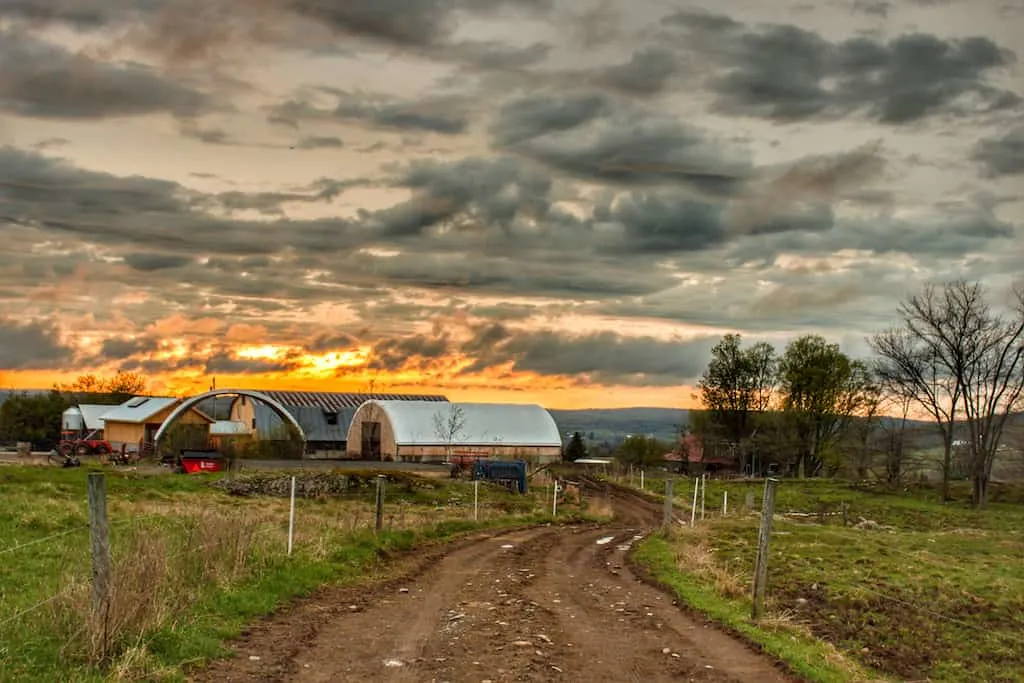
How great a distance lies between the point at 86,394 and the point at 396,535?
114920mm

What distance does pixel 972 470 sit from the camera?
2490 inches

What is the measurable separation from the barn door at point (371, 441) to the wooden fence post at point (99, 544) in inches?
2686

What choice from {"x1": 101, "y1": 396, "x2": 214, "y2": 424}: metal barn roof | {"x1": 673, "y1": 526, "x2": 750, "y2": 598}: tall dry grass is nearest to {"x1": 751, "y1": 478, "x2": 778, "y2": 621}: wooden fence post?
{"x1": 673, "y1": 526, "x2": 750, "y2": 598}: tall dry grass

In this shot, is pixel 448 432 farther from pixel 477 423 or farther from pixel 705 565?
pixel 705 565

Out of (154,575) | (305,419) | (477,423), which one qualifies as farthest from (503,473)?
(154,575)

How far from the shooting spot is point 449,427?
78.0 metres

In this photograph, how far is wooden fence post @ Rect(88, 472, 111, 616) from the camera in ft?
35.8

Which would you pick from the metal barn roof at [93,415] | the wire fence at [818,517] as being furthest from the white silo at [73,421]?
the wire fence at [818,517]

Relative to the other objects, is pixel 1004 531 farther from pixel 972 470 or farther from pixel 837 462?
pixel 837 462

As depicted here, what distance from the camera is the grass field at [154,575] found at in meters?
10.6

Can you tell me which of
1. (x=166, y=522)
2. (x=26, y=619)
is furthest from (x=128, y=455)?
(x=26, y=619)

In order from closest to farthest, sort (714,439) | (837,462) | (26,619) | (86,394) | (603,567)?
(26,619) < (603,567) < (837,462) < (714,439) < (86,394)

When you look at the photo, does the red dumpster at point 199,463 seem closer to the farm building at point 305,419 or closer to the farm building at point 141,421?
the farm building at point 305,419

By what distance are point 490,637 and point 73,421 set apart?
104 metres
